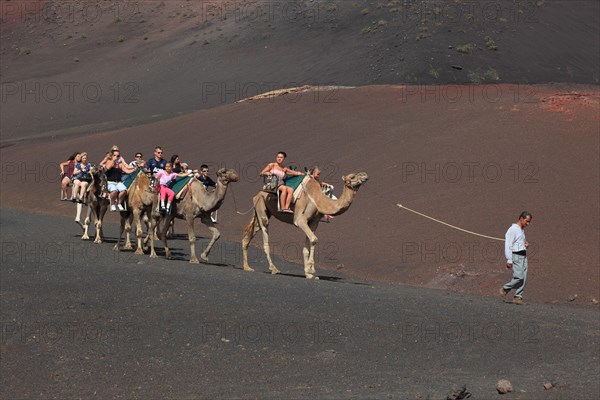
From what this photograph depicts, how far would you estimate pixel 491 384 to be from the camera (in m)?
15.9

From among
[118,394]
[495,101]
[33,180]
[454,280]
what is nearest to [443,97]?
[495,101]

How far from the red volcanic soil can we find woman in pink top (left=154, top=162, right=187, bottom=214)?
18.8ft

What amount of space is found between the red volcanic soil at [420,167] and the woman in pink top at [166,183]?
574cm

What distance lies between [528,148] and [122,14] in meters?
58.7

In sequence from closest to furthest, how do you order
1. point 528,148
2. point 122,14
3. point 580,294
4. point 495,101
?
point 580,294 < point 528,148 < point 495,101 < point 122,14

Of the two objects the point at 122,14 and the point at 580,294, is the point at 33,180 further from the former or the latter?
the point at 122,14

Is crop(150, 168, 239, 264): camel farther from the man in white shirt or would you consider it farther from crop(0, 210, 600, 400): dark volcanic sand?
the man in white shirt

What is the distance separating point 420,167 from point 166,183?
1324 centimetres

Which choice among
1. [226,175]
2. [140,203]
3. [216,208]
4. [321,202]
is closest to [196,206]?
[216,208]

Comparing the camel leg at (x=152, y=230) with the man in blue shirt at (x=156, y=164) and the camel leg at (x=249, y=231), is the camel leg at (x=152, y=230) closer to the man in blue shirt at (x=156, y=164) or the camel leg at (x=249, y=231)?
the man in blue shirt at (x=156, y=164)

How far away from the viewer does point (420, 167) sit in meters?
36.8

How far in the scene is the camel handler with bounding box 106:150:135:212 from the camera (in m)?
26.6

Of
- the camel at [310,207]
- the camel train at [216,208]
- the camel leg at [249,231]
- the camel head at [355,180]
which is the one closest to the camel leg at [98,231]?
the camel train at [216,208]

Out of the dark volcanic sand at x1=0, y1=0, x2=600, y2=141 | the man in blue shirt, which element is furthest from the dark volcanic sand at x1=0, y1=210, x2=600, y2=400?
the dark volcanic sand at x1=0, y1=0, x2=600, y2=141
